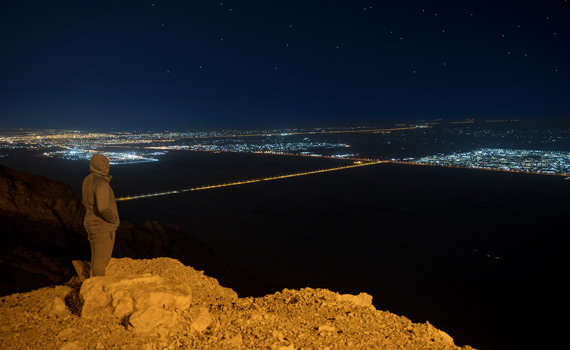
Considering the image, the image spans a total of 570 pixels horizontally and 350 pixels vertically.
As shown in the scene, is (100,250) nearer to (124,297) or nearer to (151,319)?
(124,297)

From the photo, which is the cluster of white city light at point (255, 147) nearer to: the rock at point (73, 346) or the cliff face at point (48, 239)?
the cliff face at point (48, 239)

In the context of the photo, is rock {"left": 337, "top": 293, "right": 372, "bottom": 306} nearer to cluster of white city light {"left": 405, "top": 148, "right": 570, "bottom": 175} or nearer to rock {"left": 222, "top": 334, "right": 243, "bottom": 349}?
rock {"left": 222, "top": 334, "right": 243, "bottom": 349}

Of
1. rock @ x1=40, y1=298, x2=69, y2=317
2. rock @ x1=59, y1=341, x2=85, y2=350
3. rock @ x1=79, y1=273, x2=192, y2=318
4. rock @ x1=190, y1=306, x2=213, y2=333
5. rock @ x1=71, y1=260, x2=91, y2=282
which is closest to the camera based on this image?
rock @ x1=59, y1=341, x2=85, y2=350

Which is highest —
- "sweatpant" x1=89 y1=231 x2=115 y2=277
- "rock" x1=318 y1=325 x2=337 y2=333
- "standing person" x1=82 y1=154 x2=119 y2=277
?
"standing person" x1=82 y1=154 x2=119 y2=277

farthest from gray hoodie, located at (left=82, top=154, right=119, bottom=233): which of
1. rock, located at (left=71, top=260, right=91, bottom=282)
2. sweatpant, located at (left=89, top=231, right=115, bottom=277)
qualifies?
rock, located at (left=71, top=260, right=91, bottom=282)

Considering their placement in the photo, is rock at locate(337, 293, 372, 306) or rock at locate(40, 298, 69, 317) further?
rock at locate(337, 293, 372, 306)

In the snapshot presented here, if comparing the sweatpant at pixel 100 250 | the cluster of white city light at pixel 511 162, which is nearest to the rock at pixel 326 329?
the sweatpant at pixel 100 250

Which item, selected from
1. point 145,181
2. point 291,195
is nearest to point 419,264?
point 291,195

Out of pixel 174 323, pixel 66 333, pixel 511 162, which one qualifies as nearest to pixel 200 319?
pixel 174 323
